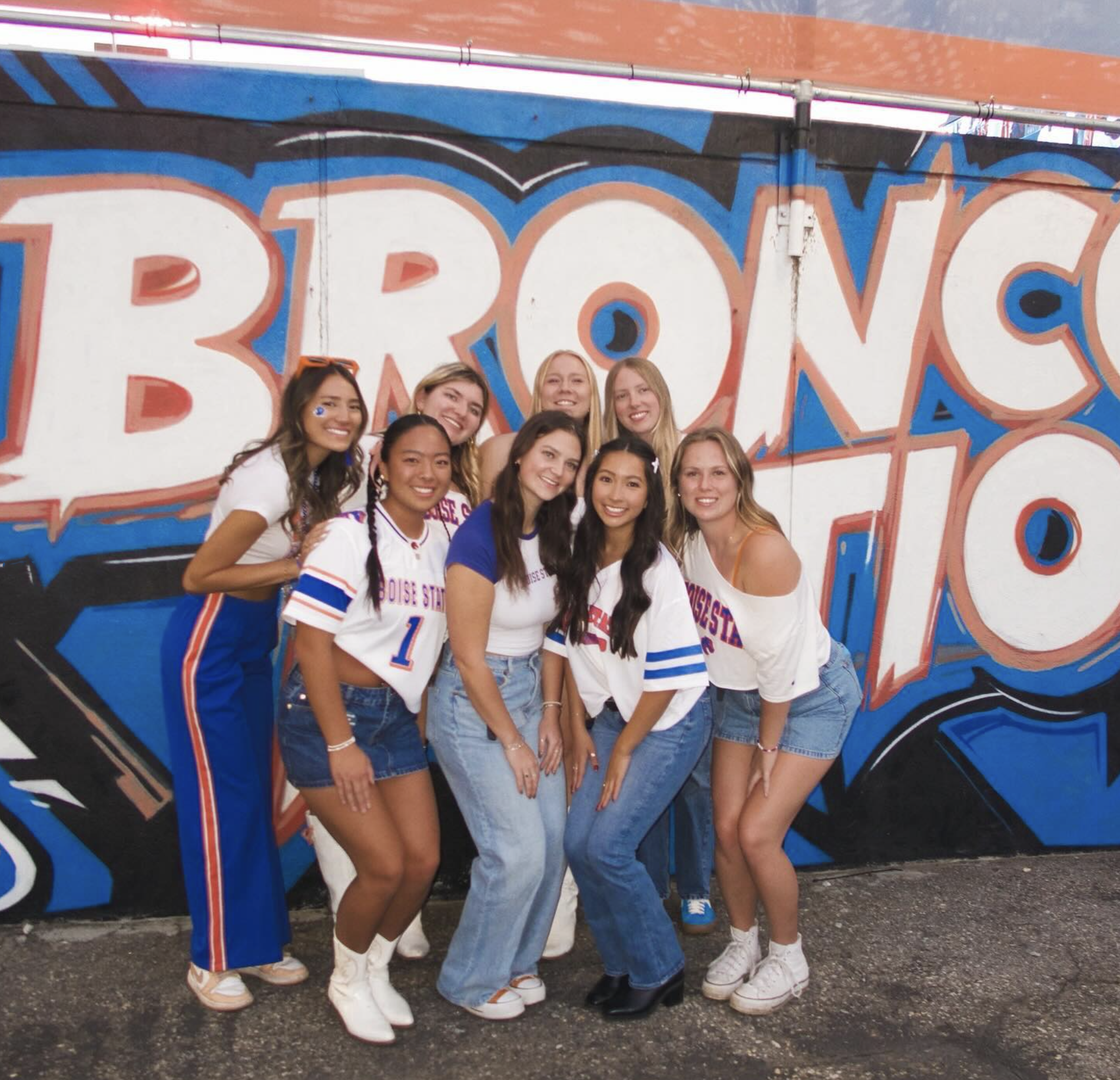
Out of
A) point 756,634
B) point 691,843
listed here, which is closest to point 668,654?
point 756,634

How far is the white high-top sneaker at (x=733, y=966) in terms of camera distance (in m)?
3.17

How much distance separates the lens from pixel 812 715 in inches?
124

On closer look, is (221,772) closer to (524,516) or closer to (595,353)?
(524,516)

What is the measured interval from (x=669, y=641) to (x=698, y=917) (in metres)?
1.34

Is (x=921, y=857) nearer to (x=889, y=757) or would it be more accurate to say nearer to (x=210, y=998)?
(x=889, y=757)

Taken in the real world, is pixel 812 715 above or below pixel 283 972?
above

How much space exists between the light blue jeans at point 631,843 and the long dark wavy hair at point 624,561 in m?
0.33

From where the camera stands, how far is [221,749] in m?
3.05

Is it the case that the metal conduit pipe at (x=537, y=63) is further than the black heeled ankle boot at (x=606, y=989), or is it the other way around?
the metal conduit pipe at (x=537, y=63)

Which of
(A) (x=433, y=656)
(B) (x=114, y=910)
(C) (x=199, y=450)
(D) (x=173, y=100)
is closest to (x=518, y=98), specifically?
(D) (x=173, y=100)

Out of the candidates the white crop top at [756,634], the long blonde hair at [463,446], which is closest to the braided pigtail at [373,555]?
the long blonde hair at [463,446]

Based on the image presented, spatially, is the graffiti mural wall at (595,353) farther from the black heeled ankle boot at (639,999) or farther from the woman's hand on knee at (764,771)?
the black heeled ankle boot at (639,999)

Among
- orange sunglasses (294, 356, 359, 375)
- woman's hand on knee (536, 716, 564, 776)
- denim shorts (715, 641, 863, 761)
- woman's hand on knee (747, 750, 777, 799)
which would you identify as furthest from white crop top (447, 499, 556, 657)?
woman's hand on knee (747, 750, 777, 799)

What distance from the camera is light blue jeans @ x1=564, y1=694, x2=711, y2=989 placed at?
2.94m
